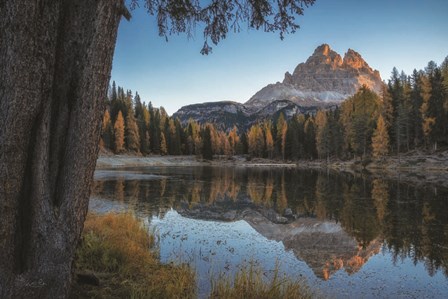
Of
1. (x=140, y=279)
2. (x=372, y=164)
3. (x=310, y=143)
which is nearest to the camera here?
(x=140, y=279)

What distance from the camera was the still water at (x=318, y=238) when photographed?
8242 millimetres

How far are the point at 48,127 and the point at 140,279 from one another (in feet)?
13.8

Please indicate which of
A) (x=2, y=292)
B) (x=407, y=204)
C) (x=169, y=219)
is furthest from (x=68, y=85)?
(x=407, y=204)

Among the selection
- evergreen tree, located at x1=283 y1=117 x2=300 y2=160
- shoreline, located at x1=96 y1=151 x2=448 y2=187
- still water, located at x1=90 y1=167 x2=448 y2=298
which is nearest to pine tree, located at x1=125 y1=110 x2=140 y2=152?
shoreline, located at x1=96 y1=151 x2=448 y2=187

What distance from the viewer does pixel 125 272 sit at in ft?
22.5

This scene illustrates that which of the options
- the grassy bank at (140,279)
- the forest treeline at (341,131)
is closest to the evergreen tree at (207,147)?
the forest treeline at (341,131)

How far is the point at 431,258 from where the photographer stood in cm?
986

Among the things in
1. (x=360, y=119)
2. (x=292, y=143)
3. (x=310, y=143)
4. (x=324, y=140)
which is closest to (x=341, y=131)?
(x=324, y=140)

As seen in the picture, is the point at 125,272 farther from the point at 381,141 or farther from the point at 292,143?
the point at 292,143

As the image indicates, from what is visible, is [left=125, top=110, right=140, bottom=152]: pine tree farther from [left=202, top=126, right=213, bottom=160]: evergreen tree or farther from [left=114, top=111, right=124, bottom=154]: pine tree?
[left=202, top=126, right=213, bottom=160]: evergreen tree

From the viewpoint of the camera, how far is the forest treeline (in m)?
62.4

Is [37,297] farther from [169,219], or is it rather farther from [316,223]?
[316,223]

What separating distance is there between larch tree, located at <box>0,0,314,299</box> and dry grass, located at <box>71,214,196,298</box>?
5.46 feet

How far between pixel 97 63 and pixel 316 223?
44.7ft
